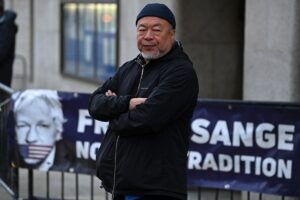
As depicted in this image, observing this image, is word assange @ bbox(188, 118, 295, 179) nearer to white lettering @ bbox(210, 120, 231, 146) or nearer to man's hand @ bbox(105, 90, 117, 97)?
white lettering @ bbox(210, 120, 231, 146)

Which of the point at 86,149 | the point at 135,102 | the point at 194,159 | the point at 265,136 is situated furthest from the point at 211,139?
the point at 135,102

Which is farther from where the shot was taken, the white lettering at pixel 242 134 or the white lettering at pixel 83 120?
the white lettering at pixel 83 120

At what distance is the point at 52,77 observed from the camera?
1454cm

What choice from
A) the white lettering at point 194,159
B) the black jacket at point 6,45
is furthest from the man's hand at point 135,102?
the black jacket at point 6,45

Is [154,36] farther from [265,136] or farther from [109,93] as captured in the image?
[265,136]

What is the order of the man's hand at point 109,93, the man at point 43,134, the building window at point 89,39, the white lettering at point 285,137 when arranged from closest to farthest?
1. the man's hand at point 109,93
2. the white lettering at point 285,137
3. the man at point 43,134
4. the building window at point 89,39

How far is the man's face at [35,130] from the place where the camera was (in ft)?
23.2

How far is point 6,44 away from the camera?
8984 mm

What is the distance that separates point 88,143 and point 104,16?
5.27 meters

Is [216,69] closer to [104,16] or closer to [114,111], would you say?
[104,16]

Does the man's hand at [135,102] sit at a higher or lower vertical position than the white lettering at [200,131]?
higher

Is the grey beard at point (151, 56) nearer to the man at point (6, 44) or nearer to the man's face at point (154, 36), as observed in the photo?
the man's face at point (154, 36)

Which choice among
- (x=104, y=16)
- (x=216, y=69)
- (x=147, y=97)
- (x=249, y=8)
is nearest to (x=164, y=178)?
(x=147, y=97)

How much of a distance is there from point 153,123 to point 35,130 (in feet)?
11.2
